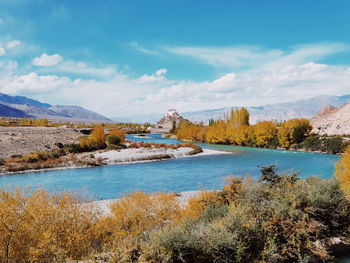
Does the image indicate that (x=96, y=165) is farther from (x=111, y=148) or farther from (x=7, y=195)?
(x=7, y=195)

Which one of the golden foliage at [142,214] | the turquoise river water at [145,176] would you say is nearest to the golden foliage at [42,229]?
the golden foliage at [142,214]

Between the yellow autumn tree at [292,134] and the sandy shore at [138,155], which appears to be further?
the yellow autumn tree at [292,134]

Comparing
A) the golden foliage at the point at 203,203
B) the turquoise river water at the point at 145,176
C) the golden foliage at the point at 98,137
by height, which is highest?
the golden foliage at the point at 98,137

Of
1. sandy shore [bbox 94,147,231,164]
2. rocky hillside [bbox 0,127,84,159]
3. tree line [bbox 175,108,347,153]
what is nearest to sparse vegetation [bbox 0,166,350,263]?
sandy shore [bbox 94,147,231,164]

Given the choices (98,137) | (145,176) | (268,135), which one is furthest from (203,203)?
(268,135)

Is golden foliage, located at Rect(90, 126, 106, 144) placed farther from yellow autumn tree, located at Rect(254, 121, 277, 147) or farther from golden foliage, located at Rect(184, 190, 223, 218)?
golden foliage, located at Rect(184, 190, 223, 218)

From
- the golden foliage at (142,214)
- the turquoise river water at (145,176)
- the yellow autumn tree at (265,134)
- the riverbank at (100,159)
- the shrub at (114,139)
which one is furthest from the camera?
the yellow autumn tree at (265,134)

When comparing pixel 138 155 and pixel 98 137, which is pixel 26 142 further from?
pixel 138 155

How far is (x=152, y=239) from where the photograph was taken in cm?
981

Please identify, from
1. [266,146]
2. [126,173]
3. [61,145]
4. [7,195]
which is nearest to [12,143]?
[61,145]

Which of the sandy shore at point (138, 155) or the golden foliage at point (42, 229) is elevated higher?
the golden foliage at point (42, 229)

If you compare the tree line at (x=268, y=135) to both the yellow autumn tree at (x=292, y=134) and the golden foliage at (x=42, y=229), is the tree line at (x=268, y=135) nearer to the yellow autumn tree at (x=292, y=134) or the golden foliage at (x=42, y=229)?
the yellow autumn tree at (x=292, y=134)

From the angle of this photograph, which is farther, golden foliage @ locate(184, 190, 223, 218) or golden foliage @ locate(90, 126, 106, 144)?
golden foliage @ locate(90, 126, 106, 144)

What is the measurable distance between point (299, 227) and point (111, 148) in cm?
4828
